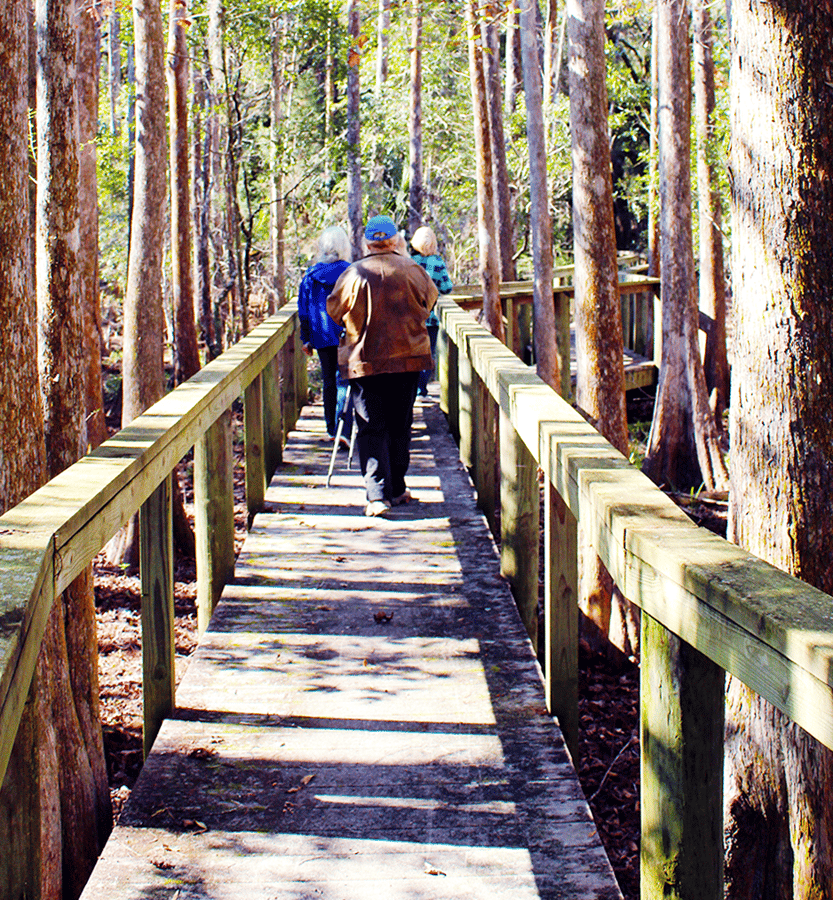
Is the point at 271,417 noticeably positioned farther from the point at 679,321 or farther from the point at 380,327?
the point at 679,321

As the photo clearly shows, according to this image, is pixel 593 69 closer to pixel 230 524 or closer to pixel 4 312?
pixel 230 524

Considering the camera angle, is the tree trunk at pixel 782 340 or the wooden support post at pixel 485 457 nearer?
the tree trunk at pixel 782 340

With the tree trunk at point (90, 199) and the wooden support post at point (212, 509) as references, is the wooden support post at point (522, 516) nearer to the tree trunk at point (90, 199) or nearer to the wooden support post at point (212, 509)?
the wooden support post at point (212, 509)

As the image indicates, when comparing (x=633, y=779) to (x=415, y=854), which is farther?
(x=633, y=779)

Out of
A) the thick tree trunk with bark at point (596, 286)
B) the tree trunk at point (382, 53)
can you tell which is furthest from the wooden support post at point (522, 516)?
the tree trunk at point (382, 53)

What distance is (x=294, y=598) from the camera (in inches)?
203

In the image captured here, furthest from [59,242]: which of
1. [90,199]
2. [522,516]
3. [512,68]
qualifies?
[512,68]

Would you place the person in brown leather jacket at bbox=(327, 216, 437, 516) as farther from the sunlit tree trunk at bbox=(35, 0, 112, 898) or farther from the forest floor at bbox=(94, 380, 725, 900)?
the forest floor at bbox=(94, 380, 725, 900)

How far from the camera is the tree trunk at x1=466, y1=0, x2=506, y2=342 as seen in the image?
516 inches

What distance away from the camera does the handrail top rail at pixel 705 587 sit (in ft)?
5.49

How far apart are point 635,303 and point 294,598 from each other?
13751 mm

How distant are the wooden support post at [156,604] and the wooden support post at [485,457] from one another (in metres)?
3.07

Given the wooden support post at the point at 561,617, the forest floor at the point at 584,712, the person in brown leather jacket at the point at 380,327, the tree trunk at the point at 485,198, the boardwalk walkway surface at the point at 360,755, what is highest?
the tree trunk at the point at 485,198

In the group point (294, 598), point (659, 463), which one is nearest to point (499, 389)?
point (294, 598)
